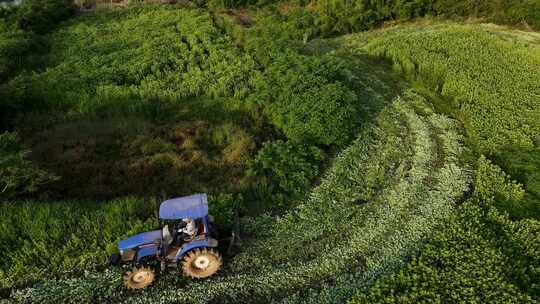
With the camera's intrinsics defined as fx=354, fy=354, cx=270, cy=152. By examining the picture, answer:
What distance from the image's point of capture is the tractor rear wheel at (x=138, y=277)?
847 centimetres

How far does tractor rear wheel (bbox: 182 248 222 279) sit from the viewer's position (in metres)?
8.47

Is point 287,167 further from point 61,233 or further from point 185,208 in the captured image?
point 61,233

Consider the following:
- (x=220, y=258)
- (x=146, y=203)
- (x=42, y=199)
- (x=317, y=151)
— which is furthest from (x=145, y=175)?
(x=317, y=151)

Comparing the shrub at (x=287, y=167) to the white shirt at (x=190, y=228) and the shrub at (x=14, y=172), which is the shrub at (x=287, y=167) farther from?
the shrub at (x=14, y=172)

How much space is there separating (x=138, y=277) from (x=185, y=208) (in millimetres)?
1982

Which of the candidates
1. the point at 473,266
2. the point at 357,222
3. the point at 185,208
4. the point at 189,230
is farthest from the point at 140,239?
the point at 473,266

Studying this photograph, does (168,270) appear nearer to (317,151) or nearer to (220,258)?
(220,258)

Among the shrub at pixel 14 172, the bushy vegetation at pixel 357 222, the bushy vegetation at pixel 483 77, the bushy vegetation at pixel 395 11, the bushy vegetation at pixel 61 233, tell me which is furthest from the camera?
the bushy vegetation at pixel 395 11

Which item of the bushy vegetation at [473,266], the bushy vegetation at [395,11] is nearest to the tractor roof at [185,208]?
the bushy vegetation at [473,266]

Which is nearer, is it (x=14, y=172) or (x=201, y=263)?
(x=201, y=263)

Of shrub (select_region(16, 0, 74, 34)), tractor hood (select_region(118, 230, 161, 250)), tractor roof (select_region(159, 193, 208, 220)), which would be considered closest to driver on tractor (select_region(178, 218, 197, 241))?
tractor roof (select_region(159, 193, 208, 220))

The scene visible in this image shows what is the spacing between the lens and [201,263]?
862 centimetres

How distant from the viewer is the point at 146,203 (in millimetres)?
10789

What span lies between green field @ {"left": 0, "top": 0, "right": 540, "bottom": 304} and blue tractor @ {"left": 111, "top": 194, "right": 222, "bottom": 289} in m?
0.36
